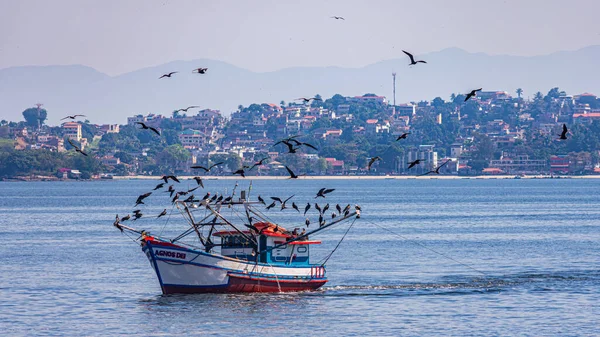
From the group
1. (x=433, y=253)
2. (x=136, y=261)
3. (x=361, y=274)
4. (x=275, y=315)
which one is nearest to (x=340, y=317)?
(x=275, y=315)

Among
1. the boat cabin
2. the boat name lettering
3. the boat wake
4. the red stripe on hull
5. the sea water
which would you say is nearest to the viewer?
the sea water

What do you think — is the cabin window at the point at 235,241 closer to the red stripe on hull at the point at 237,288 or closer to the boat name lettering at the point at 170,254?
the red stripe on hull at the point at 237,288

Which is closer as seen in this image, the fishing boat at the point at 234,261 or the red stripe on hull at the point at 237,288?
the fishing boat at the point at 234,261

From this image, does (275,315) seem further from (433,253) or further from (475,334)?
(433,253)

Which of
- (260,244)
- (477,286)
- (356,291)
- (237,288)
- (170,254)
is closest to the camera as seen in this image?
(170,254)

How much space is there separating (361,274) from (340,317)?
13618 mm

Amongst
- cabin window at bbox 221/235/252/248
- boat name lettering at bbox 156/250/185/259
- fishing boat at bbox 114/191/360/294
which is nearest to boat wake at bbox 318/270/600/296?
fishing boat at bbox 114/191/360/294

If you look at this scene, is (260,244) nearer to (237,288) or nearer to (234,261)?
(234,261)

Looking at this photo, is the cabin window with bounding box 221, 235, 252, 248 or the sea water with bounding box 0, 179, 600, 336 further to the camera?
the cabin window with bounding box 221, 235, 252, 248

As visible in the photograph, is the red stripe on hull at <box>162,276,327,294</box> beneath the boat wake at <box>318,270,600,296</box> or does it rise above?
above

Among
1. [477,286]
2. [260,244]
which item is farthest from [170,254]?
[477,286]

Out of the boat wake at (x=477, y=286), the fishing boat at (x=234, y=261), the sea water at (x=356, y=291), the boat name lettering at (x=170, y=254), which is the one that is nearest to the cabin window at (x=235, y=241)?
the fishing boat at (x=234, y=261)

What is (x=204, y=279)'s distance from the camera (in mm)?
48250

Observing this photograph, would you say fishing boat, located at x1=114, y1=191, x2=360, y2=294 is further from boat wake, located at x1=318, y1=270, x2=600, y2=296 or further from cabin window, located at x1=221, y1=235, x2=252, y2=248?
boat wake, located at x1=318, y1=270, x2=600, y2=296
